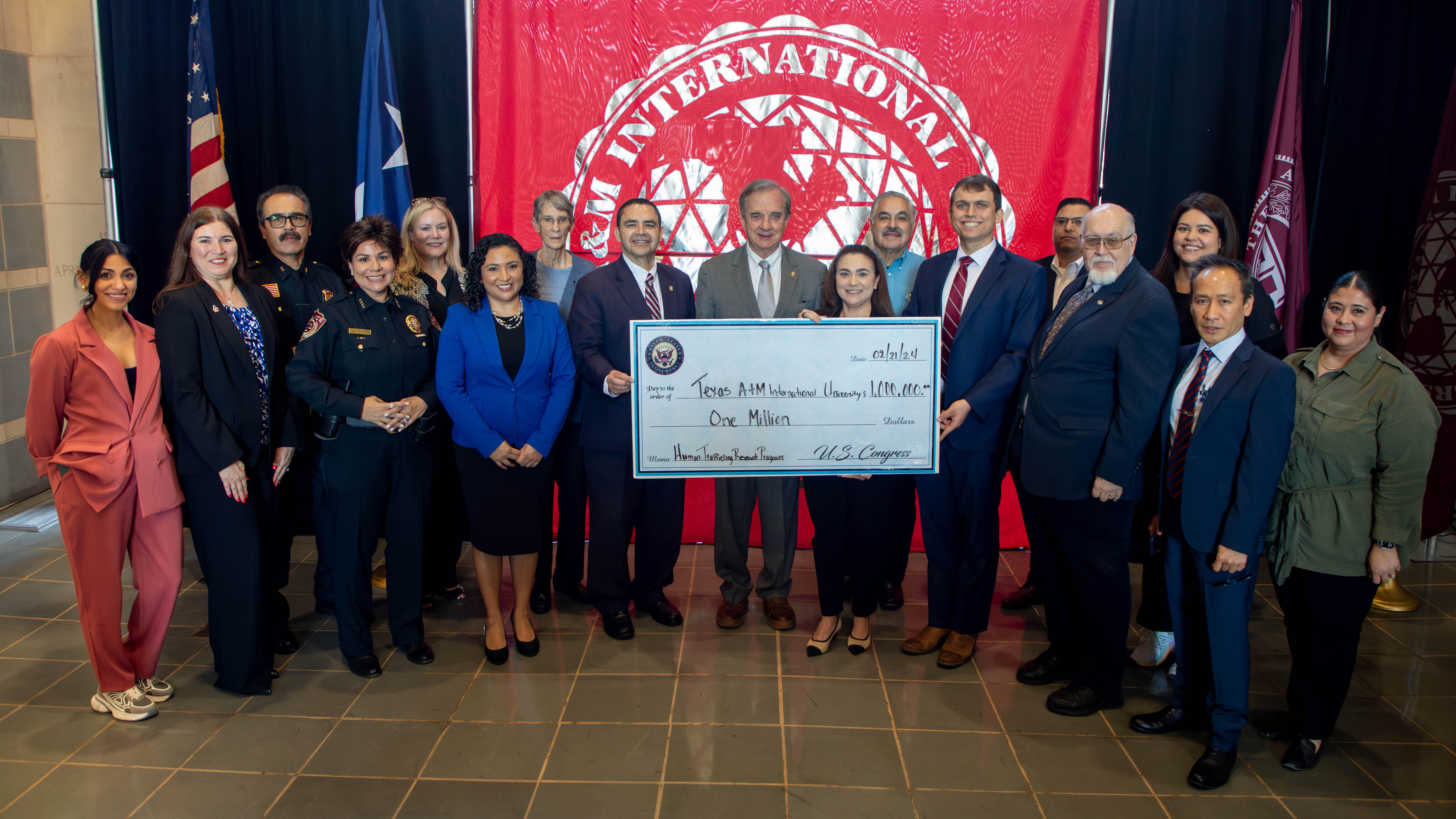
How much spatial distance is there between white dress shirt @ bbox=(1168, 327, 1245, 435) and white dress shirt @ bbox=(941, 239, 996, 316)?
0.78 m

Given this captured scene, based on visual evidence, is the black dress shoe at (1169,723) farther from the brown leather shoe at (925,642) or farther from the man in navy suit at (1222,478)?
the brown leather shoe at (925,642)

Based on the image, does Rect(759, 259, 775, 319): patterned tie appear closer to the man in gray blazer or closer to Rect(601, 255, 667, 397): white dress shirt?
the man in gray blazer

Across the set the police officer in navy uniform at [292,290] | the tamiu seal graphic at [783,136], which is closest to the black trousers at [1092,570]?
the tamiu seal graphic at [783,136]

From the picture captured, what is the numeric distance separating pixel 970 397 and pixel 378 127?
3.10 meters

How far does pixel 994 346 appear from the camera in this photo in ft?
10.5

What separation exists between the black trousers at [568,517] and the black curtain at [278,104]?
1.59 metres

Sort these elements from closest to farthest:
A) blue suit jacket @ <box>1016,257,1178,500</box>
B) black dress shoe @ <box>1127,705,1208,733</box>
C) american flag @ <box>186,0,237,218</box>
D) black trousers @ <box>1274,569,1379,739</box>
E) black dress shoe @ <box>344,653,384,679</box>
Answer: black trousers @ <box>1274,569,1379,739</box> < blue suit jacket @ <box>1016,257,1178,500</box> < black dress shoe @ <box>1127,705,1208,733</box> < black dress shoe @ <box>344,653,384,679</box> < american flag @ <box>186,0,237,218</box>

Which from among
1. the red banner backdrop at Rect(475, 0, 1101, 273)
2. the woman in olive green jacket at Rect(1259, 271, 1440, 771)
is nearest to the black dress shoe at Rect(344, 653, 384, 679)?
the red banner backdrop at Rect(475, 0, 1101, 273)

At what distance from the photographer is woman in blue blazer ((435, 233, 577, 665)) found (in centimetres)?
319

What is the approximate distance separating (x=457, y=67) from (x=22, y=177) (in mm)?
2655

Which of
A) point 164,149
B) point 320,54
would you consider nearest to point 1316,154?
point 320,54

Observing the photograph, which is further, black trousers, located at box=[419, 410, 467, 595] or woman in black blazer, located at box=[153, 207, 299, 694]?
black trousers, located at box=[419, 410, 467, 595]

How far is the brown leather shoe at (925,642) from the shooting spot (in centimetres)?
342

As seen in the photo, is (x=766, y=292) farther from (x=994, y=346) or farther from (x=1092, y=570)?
(x=1092, y=570)
